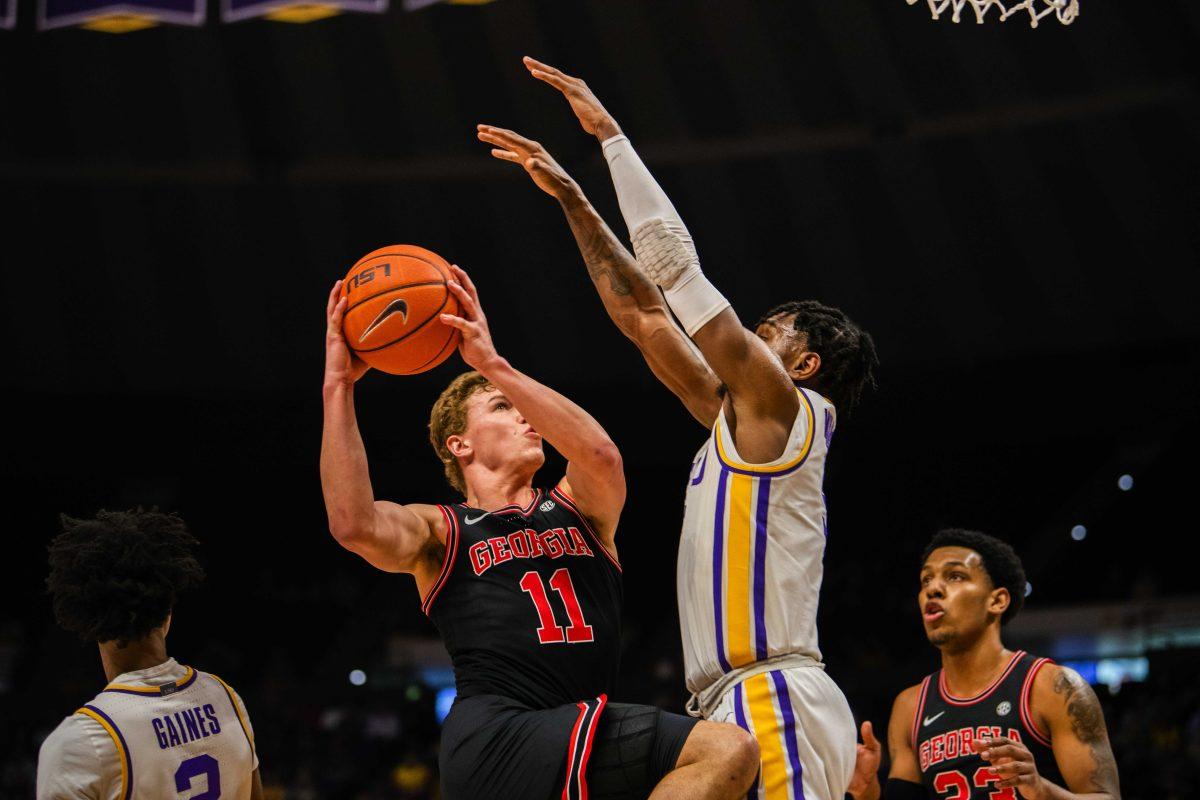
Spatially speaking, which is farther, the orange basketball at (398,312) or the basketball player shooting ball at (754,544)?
the orange basketball at (398,312)

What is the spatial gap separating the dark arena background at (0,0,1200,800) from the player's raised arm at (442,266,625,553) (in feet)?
28.0

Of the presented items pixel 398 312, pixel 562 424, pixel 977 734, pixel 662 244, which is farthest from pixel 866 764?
pixel 398 312

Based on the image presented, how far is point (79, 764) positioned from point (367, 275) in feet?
6.02

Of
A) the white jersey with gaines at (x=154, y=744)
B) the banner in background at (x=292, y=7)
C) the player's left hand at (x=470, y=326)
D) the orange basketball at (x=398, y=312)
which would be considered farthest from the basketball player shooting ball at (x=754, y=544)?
the banner in background at (x=292, y=7)

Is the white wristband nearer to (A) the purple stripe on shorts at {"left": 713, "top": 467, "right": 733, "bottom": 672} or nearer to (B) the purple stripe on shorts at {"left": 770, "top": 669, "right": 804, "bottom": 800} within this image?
(A) the purple stripe on shorts at {"left": 713, "top": 467, "right": 733, "bottom": 672}

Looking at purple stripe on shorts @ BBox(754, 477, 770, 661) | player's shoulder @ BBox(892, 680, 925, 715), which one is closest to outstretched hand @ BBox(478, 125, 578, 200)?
purple stripe on shorts @ BBox(754, 477, 770, 661)

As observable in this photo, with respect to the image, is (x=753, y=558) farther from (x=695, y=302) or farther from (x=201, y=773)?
(x=201, y=773)

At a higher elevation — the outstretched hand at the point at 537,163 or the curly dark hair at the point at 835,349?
the outstretched hand at the point at 537,163

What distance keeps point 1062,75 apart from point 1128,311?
10.1 feet

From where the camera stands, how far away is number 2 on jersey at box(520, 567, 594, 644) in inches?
166

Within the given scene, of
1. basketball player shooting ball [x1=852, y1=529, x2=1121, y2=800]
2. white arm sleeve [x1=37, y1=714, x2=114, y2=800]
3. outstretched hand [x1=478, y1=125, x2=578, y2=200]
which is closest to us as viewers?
white arm sleeve [x1=37, y1=714, x2=114, y2=800]

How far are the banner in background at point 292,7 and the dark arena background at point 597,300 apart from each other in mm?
630

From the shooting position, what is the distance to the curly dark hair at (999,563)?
6.23 m

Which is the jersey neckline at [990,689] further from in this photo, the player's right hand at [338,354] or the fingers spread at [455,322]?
the player's right hand at [338,354]
